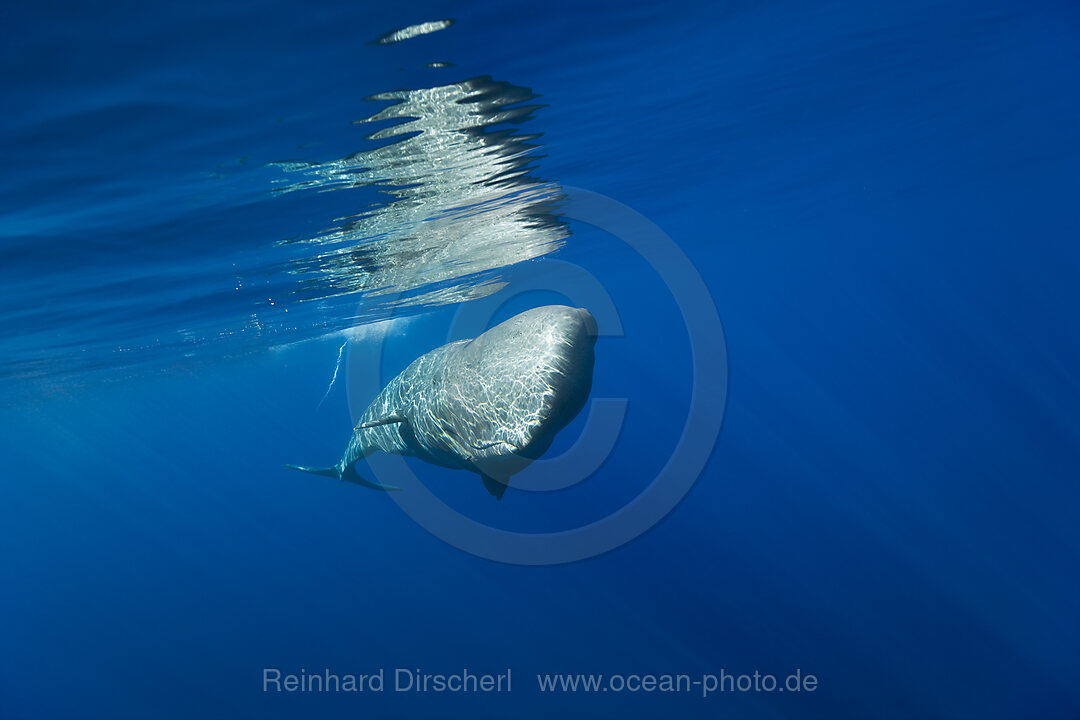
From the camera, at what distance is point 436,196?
10.3 metres

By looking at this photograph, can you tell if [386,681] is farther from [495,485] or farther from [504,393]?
[504,393]

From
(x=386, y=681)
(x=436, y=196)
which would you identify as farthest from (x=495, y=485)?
(x=386, y=681)

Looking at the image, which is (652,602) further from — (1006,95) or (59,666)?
(59,666)

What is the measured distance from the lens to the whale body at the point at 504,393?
4875 mm

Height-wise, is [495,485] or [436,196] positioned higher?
[436,196]

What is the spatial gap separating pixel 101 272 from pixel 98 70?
7.52 meters

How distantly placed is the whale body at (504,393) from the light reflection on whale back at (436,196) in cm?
307

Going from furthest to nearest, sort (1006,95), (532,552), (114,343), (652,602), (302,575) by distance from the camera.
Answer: (302,575) < (532,552) < (652,602) < (114,343) < (1006,95)

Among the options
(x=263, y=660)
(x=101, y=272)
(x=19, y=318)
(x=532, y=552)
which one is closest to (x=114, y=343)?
(x=19, y=318)

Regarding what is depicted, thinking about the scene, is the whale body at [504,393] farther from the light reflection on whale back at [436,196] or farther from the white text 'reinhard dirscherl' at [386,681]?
the white text 'reinhard dirscherl' at [386,681]

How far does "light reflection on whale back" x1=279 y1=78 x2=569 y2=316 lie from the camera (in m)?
7.37

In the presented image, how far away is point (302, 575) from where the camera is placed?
4706 cm

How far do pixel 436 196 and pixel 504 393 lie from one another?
6.31m

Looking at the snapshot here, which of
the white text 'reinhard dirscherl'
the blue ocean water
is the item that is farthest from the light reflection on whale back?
the white text 'reinhard dirscherl'
